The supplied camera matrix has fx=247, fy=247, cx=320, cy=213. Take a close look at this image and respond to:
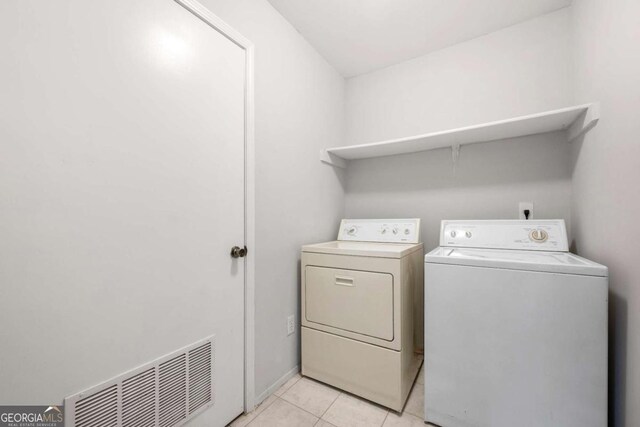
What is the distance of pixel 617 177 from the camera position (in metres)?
1.02

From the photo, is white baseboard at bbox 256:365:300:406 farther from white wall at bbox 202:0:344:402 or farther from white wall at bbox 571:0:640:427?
white wall at bbox 571:0:640:427

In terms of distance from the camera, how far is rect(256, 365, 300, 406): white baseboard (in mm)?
1423

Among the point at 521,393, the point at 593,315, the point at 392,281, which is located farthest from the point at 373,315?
the point at 593,315

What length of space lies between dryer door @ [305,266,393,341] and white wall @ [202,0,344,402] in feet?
0.56

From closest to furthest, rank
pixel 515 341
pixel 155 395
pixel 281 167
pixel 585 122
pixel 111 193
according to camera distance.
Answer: pixel 111 193 → pixel 155 395 → pixel 515 341 → pixel 585 122 → pixel 281 167

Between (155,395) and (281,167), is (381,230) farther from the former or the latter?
(155,395)

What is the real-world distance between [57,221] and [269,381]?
1.32m

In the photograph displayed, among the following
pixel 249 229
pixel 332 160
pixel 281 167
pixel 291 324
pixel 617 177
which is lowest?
pixel 291 324

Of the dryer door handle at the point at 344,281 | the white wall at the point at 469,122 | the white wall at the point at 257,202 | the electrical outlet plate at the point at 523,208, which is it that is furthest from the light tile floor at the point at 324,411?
the electrical outlet plate at the point at 523,208

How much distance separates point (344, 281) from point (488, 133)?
1.33 m

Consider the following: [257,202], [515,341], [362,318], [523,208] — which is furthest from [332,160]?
[515,341]

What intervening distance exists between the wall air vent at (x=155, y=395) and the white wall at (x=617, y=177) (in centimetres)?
171

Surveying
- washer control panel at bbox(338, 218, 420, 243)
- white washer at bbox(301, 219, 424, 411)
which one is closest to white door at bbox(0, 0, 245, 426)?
white washer at bbox(301, 219, 424, 411)

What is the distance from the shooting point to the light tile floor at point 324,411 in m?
1.29
